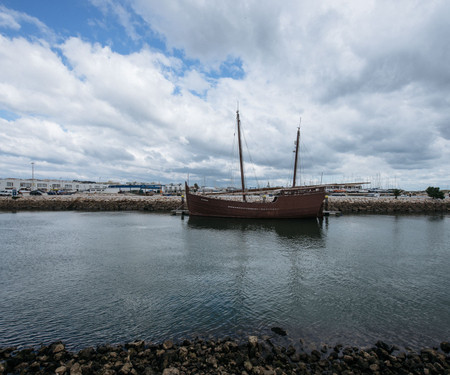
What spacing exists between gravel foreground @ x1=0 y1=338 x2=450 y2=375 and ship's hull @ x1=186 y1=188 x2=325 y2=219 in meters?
30.1

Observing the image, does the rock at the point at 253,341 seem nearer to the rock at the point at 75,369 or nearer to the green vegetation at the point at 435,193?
the rock at the point at 75,369

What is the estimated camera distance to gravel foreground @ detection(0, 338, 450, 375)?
6613mm

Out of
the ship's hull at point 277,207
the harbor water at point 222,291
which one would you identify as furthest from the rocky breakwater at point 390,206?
the harbor water at point 222,291

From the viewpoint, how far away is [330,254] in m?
19.6

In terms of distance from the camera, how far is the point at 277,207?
38.0 metres

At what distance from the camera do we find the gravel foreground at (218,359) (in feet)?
21.7

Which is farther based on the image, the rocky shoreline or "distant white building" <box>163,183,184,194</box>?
"distant white building" <box>163,183,184,194</box>

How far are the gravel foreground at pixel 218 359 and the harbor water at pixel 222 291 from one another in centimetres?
62

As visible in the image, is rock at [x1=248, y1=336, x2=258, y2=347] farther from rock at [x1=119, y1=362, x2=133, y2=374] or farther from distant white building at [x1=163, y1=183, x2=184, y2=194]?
distant white building at [x1=163, y1=183, x2=184, y2=194]

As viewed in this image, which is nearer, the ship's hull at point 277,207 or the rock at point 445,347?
the rock at point 445,347

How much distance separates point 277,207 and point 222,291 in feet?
89.0

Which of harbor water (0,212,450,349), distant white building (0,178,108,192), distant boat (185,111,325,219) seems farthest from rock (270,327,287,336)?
distant white building (0,178,108,192)

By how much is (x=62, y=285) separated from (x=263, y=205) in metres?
29.4

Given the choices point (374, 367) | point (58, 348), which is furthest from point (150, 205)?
point (374, 367)
